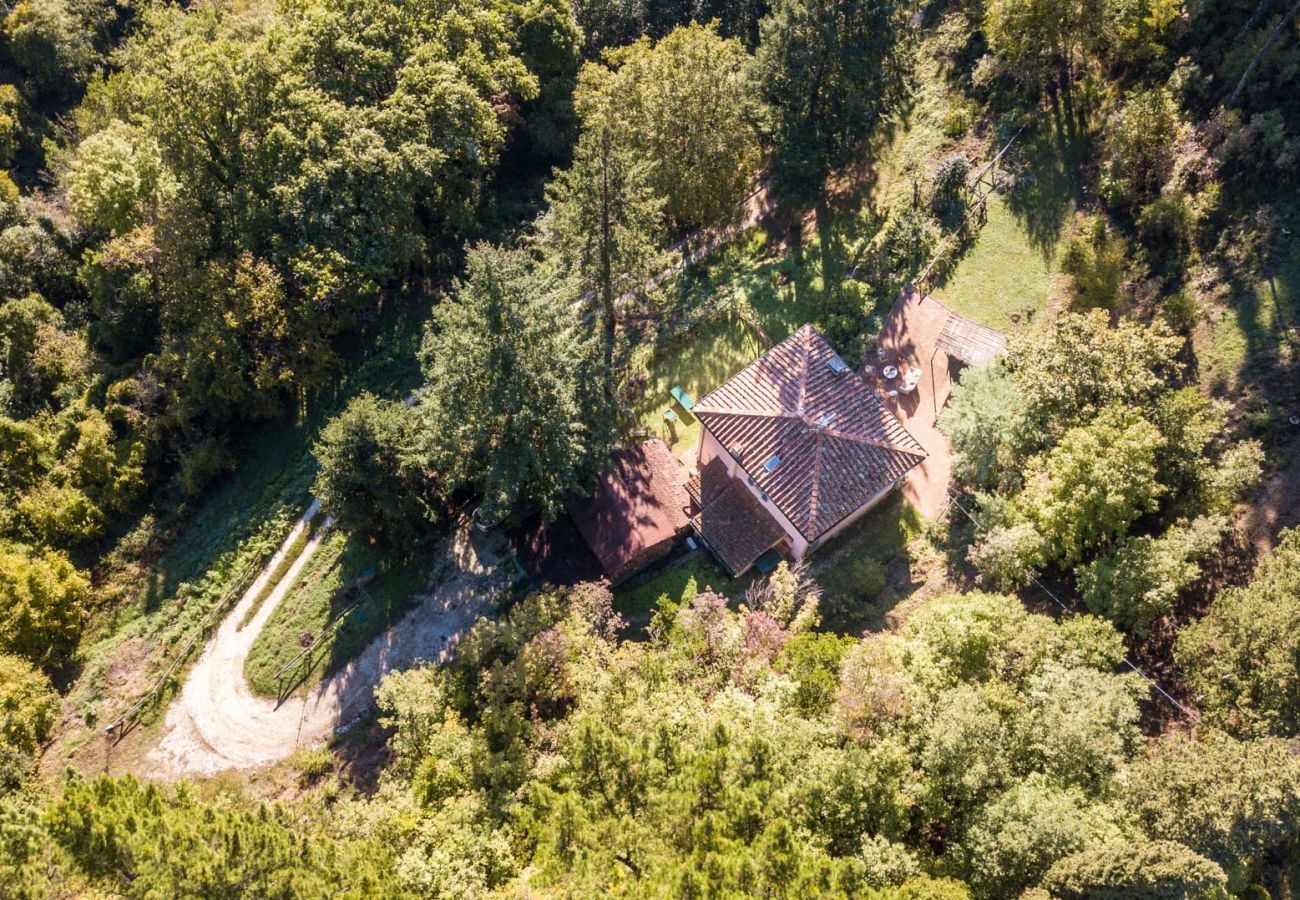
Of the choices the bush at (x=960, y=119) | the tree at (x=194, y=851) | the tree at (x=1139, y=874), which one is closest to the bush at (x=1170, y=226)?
the bush at (x=960, y=119)

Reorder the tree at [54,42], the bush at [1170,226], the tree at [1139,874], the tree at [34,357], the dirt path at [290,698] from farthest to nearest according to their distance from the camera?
the tree at [54,42] → the tree at [34,357] → the dirt path at [290,698] → the bush at [1170,226] → the tree at [1139,874]

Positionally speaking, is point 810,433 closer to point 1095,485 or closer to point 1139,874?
point 1095,485

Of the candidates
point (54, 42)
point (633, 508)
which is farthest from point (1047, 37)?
point (54, 42)

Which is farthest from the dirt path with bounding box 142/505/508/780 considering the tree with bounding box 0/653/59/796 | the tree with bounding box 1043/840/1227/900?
the tree with bounding box 1043/840/1227/900

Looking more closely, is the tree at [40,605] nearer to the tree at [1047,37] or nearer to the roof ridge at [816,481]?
the roof ridge at [816,481]

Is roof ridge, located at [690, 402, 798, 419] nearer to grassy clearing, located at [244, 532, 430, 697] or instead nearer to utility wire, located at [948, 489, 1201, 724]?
utility wire, located at [948, 489, 1201, 724]

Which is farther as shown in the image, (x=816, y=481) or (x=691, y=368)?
(x=691, y=368)

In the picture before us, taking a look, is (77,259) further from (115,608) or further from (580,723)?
(580,723)
